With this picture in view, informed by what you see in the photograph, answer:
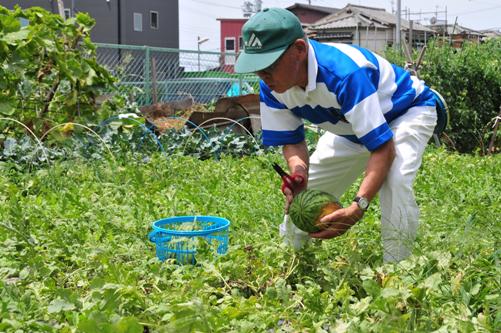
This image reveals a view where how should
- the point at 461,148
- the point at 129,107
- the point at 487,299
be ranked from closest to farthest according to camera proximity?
the point at 487,299, the point at 129,107, the point at 461,148

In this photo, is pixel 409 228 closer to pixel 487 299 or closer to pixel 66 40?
pixel 487 299

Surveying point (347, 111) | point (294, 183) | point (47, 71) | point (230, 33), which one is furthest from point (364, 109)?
point (230, 33)

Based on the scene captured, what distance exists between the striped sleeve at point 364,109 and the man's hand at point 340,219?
0.93ft

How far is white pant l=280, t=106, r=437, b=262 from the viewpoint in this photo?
10.3 ft

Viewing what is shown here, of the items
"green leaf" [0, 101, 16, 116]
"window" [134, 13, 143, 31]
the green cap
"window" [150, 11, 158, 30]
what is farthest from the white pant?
"window" [150, 11, 158, 30]

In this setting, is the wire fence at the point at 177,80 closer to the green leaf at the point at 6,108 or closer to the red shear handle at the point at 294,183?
the green leaf at the point at 6,108

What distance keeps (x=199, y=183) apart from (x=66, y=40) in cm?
293

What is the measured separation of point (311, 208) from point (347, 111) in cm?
48

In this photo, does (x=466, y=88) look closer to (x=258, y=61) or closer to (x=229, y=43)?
(x=258, y=61)

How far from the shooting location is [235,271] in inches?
130

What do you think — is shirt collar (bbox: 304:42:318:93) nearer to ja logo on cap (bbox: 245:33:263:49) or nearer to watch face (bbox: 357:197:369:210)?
ja logo on cap (bbox: 245:33:263:49)

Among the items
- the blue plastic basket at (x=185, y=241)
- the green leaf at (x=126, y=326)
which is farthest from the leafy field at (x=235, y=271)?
the blue plastic basket at (x=185, y=241)

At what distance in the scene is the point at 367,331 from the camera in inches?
88.7

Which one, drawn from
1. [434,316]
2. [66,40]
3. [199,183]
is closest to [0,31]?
[66,40]
